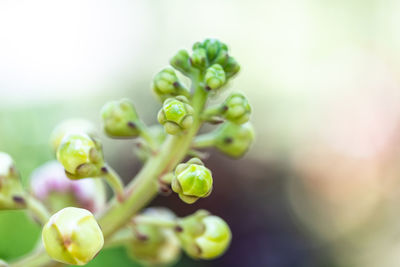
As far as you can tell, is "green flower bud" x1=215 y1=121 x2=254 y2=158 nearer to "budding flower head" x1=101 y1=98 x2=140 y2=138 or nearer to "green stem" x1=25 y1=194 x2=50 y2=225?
"budding flower head" x1=101 y1=98 x2=140 y2=138

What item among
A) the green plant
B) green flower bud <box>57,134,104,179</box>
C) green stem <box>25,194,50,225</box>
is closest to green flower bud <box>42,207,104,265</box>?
the green plant

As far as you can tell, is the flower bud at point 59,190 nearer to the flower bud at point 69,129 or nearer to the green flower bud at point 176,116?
the flower bud at point 69,129

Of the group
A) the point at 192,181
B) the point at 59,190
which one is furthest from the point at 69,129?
the point at 192,181

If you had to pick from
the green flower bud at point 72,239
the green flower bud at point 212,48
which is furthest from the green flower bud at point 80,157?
the green flower bud at point 212,48

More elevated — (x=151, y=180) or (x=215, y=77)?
(x=215, y=77)

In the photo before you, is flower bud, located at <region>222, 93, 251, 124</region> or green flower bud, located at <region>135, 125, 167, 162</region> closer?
flower bud, located at <region>222, 93, 251, 124</region>

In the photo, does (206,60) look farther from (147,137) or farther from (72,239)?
(72,239)
